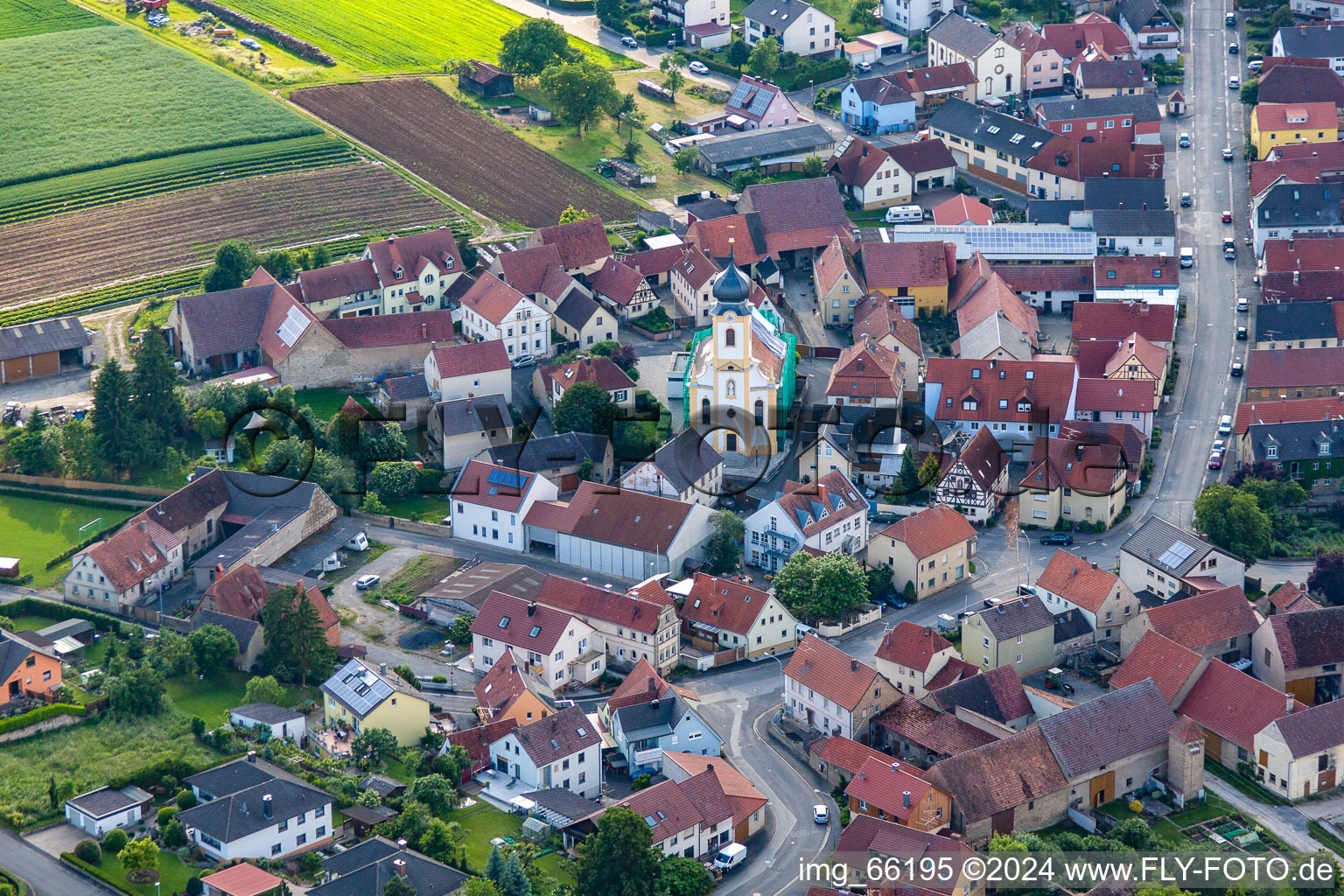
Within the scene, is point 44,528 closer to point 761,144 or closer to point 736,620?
point 736,620

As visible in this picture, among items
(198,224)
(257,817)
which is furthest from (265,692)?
(198,224)

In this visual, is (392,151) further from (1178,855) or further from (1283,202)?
(1178,855)

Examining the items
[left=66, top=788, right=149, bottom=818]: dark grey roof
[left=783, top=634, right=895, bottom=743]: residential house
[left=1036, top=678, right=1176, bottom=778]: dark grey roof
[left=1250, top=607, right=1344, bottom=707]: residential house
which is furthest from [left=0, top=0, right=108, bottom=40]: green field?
[left=1250, top=607, right=1344, bottom=707]: residential house

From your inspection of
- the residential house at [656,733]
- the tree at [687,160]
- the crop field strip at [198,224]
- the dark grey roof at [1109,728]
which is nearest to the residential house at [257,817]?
the residential house at [656,733]

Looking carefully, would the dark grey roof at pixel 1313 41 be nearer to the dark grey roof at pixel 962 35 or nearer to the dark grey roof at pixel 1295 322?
the dark grey roof at pixel 962 35

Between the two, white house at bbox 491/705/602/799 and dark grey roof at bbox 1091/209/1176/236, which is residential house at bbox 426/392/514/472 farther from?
dark grey roof at bbox 1091/209/1176/236

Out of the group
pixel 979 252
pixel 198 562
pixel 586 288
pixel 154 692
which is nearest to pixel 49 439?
pixel 198 562

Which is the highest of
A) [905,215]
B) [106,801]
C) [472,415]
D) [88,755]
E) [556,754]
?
[905,215]

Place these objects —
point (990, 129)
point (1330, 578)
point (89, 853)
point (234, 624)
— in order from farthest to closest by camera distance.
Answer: point (990, 129)
point (1330, 578)
point (234, 624)
point (89, 853)
